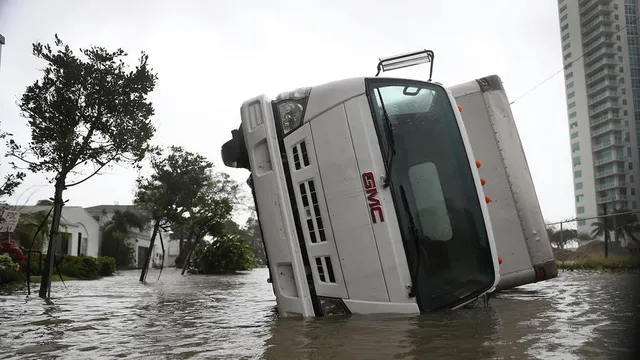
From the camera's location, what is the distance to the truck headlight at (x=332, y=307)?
14.1ft

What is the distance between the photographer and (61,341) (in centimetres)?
425

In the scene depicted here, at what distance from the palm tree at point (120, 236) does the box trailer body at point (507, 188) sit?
3773 centimetres

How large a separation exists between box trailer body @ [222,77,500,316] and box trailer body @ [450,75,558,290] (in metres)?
0.98

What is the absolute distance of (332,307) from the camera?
435cm

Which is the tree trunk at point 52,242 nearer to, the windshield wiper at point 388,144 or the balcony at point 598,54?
the windshield wiper at point 388,144

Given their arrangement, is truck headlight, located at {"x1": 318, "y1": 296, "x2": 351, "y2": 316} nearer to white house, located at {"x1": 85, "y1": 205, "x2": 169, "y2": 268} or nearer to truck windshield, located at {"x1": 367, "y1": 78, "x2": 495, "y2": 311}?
truck windshield, located at {"x1": 367, "y1": 78, "x2": 495, "y2": 311}

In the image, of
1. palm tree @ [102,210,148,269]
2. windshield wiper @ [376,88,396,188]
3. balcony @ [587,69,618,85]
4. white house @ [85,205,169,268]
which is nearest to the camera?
windshield wiper @ [376,88,396,188]

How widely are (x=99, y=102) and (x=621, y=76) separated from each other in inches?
378

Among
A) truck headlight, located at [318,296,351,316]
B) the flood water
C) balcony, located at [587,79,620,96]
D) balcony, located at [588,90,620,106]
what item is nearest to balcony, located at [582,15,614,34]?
balcony, located at [587,79,620,96]

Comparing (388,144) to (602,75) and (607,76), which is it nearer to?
(607,76)

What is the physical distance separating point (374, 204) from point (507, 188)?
6.11 ft

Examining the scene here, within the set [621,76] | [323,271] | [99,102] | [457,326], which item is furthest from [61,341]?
[99,102]

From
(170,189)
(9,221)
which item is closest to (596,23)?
(9,221)

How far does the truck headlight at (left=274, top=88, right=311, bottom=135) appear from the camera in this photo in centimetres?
475
